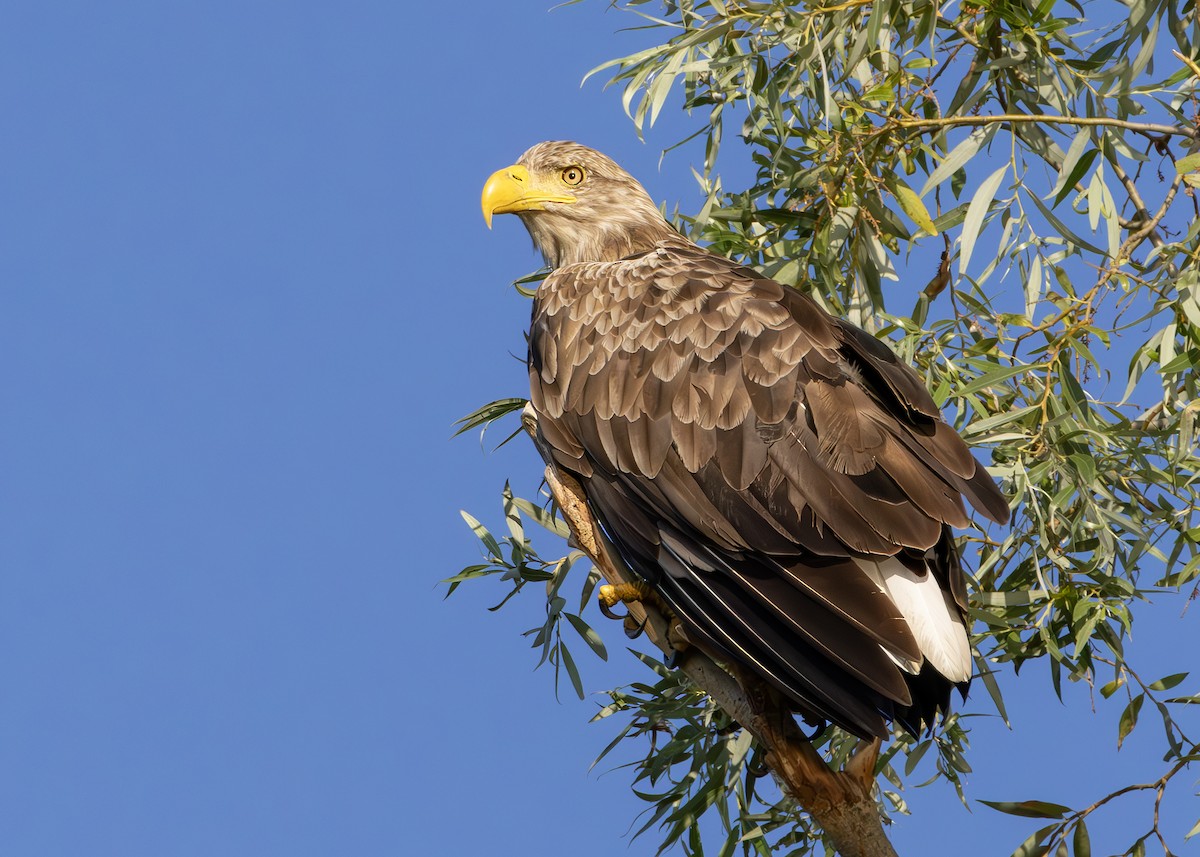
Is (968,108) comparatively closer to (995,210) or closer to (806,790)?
(995,210)

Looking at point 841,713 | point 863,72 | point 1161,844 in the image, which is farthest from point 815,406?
point 1161,844

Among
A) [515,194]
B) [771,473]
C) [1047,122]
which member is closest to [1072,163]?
[1047,122]

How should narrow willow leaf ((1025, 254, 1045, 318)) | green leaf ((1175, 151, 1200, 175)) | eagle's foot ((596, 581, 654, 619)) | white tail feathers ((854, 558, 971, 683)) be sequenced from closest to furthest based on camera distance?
1. white tail feathers ((854, 558, 971, 683))
2. green leaf ((1175, 151, 1200, 175))
3. eagle's foot ((596, 581, 654, 619))
4. narrow willow leaf ((1025, 254, 1045, 318))

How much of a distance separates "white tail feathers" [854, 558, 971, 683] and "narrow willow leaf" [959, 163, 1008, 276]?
105 cm

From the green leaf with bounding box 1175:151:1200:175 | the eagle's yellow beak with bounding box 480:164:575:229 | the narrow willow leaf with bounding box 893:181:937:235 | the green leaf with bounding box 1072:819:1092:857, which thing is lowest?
the green leaf with bounding box 1072:819:1092:857

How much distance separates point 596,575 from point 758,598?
113 cm

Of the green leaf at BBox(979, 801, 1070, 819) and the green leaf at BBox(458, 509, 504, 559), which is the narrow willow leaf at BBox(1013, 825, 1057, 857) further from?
the green leaf at BBox(458, 509, 504, 559)

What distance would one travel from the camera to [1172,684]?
5.20 m

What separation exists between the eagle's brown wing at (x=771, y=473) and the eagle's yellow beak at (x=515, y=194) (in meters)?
0.82

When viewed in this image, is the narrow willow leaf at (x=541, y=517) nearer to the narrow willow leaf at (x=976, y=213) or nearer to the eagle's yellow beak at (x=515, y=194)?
the eagle's yellow beak at (x=515, y=194)

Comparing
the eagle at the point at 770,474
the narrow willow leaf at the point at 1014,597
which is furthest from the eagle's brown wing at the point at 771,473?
the narrow willow leaf at the point at 1014,597

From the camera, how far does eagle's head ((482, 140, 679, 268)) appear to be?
6246 mm

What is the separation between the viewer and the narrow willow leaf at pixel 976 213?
504cm

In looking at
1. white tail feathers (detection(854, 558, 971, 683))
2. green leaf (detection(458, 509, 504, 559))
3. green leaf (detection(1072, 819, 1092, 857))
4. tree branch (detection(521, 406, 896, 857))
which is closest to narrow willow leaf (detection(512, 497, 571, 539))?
green leaf (detection(458, 509, 504, 559))
